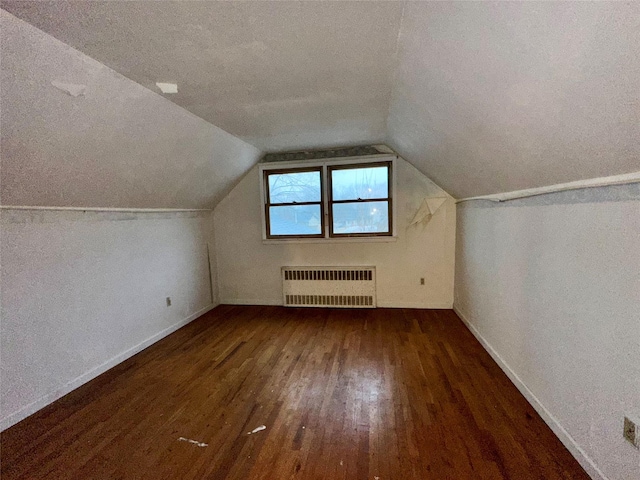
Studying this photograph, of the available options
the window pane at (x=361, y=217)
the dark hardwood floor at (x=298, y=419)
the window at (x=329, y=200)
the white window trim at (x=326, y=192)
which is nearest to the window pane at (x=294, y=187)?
the window at (x=329, y=200)

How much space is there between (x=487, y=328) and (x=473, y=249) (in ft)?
2.83

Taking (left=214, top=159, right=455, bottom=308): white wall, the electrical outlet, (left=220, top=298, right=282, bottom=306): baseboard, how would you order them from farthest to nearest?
1. (left=220, top=298, right=282, bottom=306): baseboard
2. (left=214, top=159, right=455, bottom=308): white wall
3. the electrical outlet

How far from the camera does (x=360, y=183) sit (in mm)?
4176

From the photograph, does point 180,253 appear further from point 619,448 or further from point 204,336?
point 619,448

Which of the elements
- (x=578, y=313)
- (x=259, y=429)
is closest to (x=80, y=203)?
(x=259, y=429)

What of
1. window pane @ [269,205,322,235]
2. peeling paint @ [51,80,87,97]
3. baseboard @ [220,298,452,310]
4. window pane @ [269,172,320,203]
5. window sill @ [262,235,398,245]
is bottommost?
baseboard @ [220,298,452,310]

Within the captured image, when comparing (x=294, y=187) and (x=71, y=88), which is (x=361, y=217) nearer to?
(x=294, y=187)

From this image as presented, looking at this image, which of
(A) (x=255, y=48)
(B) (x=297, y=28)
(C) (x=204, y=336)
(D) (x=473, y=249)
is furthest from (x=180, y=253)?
(D) (x=473, y=249)

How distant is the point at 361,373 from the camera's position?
8.39 ft

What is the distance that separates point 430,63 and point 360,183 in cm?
265

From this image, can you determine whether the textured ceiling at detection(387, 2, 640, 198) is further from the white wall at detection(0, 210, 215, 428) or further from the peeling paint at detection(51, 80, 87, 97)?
the white wall at detection(0, 210, 215, 428)

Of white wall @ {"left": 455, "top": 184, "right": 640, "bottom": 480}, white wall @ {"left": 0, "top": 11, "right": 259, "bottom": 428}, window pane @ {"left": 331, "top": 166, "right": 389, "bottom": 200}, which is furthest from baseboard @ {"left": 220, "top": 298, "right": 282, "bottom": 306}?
white wall @ {"left": 455, "top": 184, "right": 640, "bottom": 480}

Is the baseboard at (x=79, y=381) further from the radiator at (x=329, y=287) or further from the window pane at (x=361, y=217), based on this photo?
the window pane at (x=361, y=217)

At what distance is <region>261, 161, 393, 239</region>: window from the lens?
414cm
